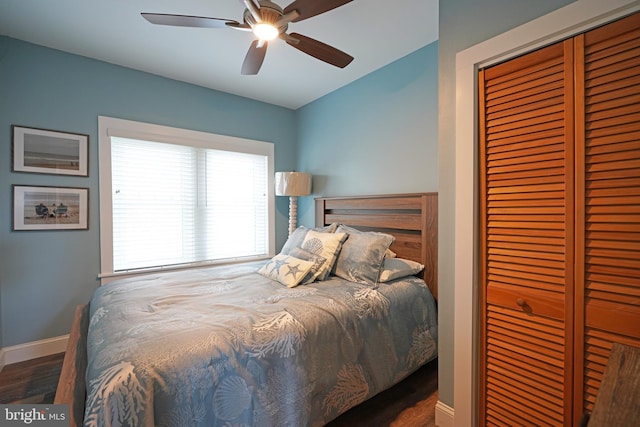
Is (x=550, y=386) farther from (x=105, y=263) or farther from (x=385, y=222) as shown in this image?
(x=105, y=263)

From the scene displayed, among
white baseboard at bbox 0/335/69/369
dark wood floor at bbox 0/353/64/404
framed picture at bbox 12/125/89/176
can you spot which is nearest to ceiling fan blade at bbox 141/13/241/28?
framed picture at bbox 12/125/89/176

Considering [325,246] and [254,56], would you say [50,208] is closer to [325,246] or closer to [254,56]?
[254,56]

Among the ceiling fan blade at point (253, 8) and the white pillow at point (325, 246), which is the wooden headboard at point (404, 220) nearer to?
the white pillow at point (325, 246)

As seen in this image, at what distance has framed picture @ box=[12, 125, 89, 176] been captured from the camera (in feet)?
7.39

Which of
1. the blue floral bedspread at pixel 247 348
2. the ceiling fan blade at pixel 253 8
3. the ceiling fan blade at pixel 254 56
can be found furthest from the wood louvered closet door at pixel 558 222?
the ceiling fan blade at pixel 254 56

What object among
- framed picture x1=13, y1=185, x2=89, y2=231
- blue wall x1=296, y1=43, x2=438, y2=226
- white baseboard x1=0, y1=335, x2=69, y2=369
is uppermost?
blue wall x1=296, y1=43, x2=438, y2=226

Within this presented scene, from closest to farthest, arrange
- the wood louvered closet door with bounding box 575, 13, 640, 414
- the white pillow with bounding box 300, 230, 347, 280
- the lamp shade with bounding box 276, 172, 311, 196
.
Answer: the wood louvered closet door with bounding box 575, 13, 640, 414, the white pillow with bounding box 300, 230, 347, 280, the lamp shade with bounding box 276, 172, 311, 196

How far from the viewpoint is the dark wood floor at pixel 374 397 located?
166 centimetres

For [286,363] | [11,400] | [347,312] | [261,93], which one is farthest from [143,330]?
[261,93]

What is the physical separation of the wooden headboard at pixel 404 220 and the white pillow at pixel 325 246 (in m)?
0.51

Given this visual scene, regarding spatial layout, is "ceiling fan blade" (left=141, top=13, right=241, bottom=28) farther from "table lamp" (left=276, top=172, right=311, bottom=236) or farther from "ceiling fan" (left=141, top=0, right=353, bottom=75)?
"table lamp" (left=276, top=172, right=311, bottom=236)

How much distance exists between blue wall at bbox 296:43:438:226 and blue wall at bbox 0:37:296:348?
1.75 meters

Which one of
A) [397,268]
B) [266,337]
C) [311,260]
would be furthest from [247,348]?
[397,268]

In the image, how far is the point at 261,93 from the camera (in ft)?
10.8
